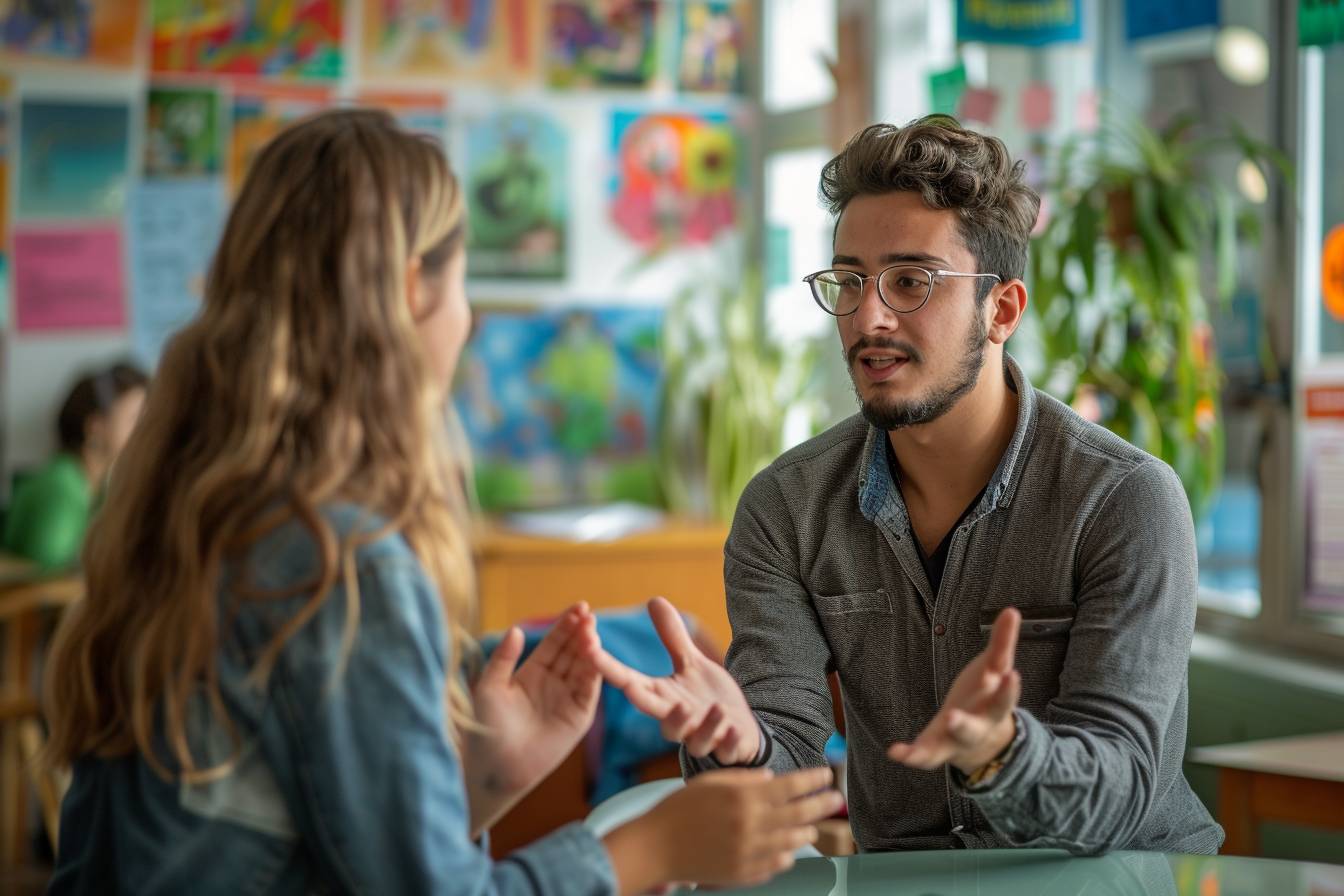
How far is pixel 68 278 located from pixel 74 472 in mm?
667

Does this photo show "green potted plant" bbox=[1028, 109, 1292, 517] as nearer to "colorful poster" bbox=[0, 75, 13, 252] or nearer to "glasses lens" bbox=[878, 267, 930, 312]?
"glasses lens" bbox=[878, 267, 930, 312]

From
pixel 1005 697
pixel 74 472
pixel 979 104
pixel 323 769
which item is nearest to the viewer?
pixel 323 769

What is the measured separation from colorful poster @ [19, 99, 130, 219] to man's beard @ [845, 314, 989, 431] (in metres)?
3.12

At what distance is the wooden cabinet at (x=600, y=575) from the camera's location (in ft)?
12.4

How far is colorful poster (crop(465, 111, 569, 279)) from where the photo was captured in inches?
175

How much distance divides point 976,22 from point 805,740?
2141 millimetres

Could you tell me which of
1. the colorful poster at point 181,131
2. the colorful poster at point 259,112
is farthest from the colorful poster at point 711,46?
the colorful poster at point 181,131

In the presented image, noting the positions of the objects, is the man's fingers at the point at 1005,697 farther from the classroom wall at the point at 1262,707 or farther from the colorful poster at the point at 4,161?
the colorful poster at the point at 4,161

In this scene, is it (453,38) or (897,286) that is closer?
(897,286)

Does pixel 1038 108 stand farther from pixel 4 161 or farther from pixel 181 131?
pixel 4 161

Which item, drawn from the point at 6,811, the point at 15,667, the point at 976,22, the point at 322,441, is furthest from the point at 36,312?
the point at 322,441

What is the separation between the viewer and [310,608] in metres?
1.06

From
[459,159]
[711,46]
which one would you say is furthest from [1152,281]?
[459,159]

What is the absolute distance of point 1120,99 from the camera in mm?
3510
